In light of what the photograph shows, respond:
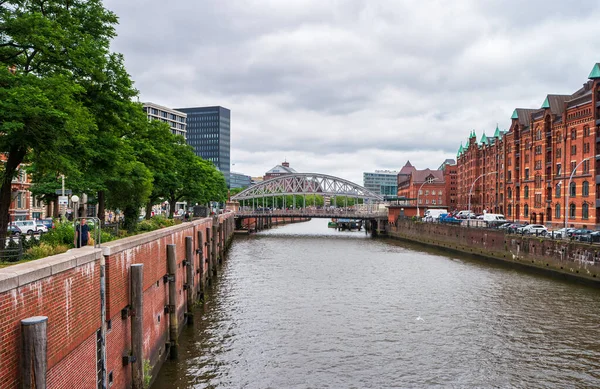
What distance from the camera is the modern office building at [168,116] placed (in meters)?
172

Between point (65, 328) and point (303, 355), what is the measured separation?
14654 mm

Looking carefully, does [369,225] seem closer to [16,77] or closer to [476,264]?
[476,264]

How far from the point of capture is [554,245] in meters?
48.2

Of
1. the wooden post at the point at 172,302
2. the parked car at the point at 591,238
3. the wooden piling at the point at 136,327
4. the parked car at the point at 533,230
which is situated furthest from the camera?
the parked car at the point at 533,230

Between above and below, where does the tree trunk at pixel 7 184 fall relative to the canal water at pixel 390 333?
above

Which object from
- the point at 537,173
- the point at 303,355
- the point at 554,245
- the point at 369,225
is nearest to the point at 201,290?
the point at 303,355

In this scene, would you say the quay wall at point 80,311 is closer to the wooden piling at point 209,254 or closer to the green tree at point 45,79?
the green tree at point 45,79

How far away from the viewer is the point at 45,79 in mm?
18562

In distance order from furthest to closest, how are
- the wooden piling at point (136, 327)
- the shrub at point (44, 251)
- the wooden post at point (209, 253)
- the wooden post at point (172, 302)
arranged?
1. the wooden post at point (209, 253)
2. the wooden post at point (172, 302)
3. the wooden piling at point (136, 327)
4. the shrub at point (44, 251)

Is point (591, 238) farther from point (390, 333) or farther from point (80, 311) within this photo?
point (80, 311)

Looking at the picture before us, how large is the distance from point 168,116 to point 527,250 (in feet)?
508

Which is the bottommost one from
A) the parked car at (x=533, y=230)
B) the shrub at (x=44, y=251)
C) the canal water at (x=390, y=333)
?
the canal water at (x=390, y=333)

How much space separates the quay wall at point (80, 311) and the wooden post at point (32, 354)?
0.14 metres

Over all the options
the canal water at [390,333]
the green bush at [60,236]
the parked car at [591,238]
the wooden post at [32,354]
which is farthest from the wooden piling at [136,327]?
the parked car at [591,238]
